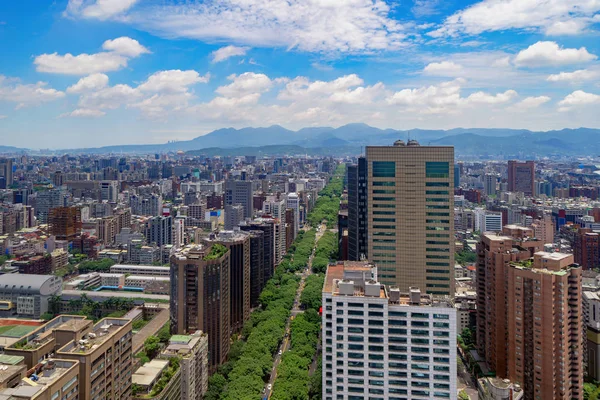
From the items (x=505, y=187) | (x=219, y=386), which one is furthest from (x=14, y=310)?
(x=505, y=187)

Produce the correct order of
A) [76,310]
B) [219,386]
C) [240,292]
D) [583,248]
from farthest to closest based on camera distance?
[583,248] < [76,310] < [240,292] < [219,386]

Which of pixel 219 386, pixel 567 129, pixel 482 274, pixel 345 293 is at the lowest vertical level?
pixel 219 386

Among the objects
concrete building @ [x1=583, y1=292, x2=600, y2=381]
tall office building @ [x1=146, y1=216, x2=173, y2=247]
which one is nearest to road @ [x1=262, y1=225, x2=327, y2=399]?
concrete building @ [x1=583, y1=292, x2=600, y2=381]

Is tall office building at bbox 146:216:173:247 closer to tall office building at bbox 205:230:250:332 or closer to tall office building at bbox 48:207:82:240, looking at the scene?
tall office building at bbox 48:207:82:240

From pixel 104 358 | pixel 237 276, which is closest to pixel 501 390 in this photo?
pixel 104 358

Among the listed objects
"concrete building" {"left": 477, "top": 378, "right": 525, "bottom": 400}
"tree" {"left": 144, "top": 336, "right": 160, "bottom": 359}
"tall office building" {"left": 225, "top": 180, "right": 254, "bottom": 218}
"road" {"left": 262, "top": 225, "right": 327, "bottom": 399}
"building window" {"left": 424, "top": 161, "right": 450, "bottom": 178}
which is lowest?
"road" {"left": 262, "top": 225, "right": 327, "bottom": 399}

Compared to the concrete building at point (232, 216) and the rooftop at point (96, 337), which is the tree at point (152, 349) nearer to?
the rooftop at point (96, 337)

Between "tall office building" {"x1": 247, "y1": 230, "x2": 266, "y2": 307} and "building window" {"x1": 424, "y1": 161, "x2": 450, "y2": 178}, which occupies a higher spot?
"building window" {"x1": 424, "y1": 161, "x2": 450, "y2": 178}

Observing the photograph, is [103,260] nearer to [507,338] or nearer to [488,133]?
[507,338]
